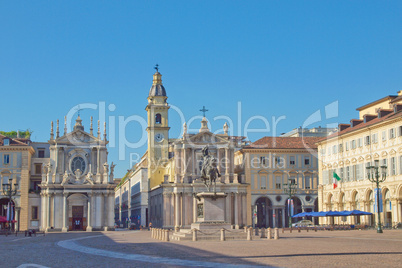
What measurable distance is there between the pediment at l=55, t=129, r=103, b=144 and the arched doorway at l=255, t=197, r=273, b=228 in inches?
1137

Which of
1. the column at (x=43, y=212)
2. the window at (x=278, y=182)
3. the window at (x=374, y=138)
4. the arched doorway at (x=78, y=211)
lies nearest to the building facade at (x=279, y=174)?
the window at (x=278, y=182)

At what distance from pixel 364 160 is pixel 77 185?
39.9 m

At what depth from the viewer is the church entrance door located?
271ft

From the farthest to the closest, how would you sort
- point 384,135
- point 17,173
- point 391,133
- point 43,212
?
point 17,173
point 43,212
point 384,135
point 391,133

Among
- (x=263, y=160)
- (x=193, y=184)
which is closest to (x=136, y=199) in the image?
(x=193, y=184)

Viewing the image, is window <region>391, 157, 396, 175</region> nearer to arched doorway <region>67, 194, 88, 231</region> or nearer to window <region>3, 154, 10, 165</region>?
arched doorway <region>67, 194, 88, 231</region>

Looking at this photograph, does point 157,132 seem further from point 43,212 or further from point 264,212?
point 43,212

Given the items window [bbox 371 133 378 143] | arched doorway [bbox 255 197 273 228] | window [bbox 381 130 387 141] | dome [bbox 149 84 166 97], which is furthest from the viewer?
dome [bbox 149 84 166 97]

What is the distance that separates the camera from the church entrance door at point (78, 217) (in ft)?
271

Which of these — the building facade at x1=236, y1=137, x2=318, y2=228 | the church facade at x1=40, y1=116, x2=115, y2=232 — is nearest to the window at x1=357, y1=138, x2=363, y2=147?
the building facade at x1=236, y1=137, x2=318, y2=228

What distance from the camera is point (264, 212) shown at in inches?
3755

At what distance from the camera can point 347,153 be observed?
238 ft

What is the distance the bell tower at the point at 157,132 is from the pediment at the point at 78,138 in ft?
66.8

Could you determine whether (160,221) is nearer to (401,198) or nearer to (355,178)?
(355,178)
